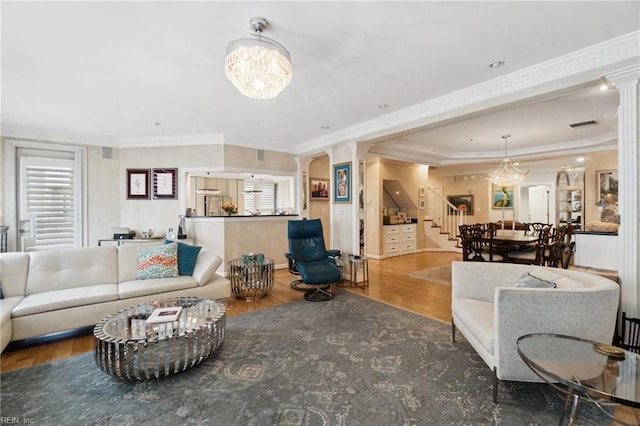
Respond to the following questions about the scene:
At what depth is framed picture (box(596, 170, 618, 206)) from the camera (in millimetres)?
6277

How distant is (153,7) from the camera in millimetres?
1921

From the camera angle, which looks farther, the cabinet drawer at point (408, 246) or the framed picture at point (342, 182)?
Answer: the cabinet drawer at point (408, 246)

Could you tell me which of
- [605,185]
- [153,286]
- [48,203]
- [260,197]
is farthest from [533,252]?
[48,203]

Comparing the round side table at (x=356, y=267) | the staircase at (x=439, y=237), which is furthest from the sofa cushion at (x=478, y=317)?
the staircase at (x=439, y=237)

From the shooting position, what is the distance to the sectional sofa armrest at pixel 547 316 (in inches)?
69.7

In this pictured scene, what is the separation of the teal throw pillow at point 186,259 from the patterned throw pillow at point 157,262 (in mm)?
57

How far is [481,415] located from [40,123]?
21.4ft

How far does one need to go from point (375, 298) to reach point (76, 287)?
11.9 feet

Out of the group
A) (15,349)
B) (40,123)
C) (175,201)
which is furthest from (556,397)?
(40,123)

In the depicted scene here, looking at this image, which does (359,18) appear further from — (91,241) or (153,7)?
(91,241)

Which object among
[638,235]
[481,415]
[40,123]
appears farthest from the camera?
[40,123]

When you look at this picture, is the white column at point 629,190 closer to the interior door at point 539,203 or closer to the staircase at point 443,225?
the staircase at point 443,225

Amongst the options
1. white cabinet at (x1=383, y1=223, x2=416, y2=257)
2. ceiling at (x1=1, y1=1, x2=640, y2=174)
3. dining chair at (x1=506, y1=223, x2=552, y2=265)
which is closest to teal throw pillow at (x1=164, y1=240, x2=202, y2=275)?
ceiling at (x1=1, y1=1, x2=640, y2=174)

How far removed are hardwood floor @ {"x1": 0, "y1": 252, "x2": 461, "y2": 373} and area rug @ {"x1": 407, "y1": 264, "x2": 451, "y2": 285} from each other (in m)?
0.19
